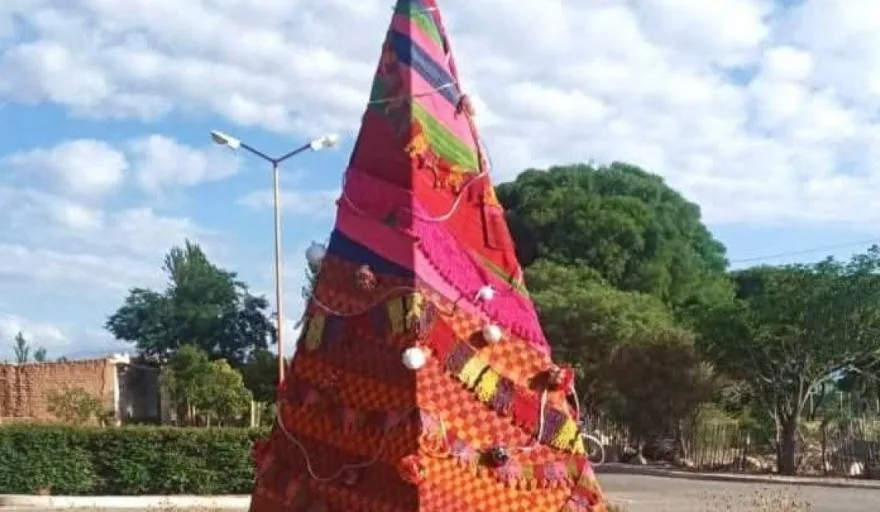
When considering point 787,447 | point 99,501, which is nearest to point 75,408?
point 99,501

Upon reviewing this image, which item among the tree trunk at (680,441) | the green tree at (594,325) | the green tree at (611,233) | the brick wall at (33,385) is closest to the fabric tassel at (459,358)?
the tree trunk at (680,441)

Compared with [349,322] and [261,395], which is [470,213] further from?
[261,395]

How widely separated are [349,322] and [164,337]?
56.9 meters

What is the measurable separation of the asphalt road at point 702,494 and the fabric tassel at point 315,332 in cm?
1064

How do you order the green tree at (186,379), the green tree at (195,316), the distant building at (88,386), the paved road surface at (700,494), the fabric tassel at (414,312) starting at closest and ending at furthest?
the fabric tassel at (414,312) < the paved road surface at (700,494) < the distant building at (88,386) < the green tree at (186,379) < the green tree at (195,316)

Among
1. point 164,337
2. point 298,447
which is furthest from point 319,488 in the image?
point 164,337

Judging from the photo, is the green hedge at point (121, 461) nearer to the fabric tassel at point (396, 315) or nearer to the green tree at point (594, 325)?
the green tree at point (594, 325)

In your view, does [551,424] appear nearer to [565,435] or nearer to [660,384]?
[565,435]

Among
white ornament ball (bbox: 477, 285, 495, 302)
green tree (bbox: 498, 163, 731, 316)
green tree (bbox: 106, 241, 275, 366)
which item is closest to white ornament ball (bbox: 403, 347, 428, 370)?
white ornament ball (bbox: 477, 285, 495, 302)

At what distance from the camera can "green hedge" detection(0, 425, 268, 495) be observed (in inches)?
848

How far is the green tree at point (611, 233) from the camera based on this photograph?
4769cm

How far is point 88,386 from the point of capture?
41.3m

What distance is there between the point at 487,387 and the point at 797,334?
2839cm

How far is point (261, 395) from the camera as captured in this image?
47.5 metres
